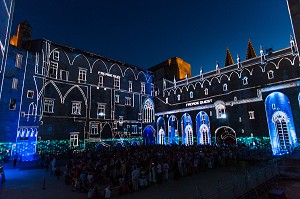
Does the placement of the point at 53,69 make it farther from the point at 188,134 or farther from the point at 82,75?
the point at 188,134

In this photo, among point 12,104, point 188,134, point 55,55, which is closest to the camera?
point 12,104

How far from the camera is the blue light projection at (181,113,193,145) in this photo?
1282 inches

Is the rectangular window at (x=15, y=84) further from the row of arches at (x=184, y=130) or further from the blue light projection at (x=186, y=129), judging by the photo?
the blue light projection at (x=186, y=129)

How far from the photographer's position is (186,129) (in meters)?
33.2

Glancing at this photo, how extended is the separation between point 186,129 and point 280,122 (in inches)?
580

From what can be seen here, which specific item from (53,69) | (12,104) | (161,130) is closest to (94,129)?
(53,69)

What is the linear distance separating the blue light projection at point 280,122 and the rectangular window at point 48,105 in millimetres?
29737

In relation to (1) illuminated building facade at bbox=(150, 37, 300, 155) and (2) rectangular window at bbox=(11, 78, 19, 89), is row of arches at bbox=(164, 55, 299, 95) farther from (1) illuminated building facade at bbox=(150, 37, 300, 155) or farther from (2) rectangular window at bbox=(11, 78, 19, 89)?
(2) rectangular window at bbox=(11, 78, 19, 89)

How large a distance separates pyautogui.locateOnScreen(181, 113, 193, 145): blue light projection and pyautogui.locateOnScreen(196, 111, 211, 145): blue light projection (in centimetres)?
166

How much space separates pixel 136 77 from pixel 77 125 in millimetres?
15455

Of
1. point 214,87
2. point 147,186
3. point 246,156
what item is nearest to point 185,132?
point 214,87

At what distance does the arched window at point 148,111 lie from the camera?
1458 inches

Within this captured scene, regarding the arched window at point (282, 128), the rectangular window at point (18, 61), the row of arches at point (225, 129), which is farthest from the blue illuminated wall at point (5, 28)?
the arched window at point (282, 128)

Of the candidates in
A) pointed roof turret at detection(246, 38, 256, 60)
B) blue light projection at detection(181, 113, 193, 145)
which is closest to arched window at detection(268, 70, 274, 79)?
blue light projection at detection(181, 113, 193, 145)
